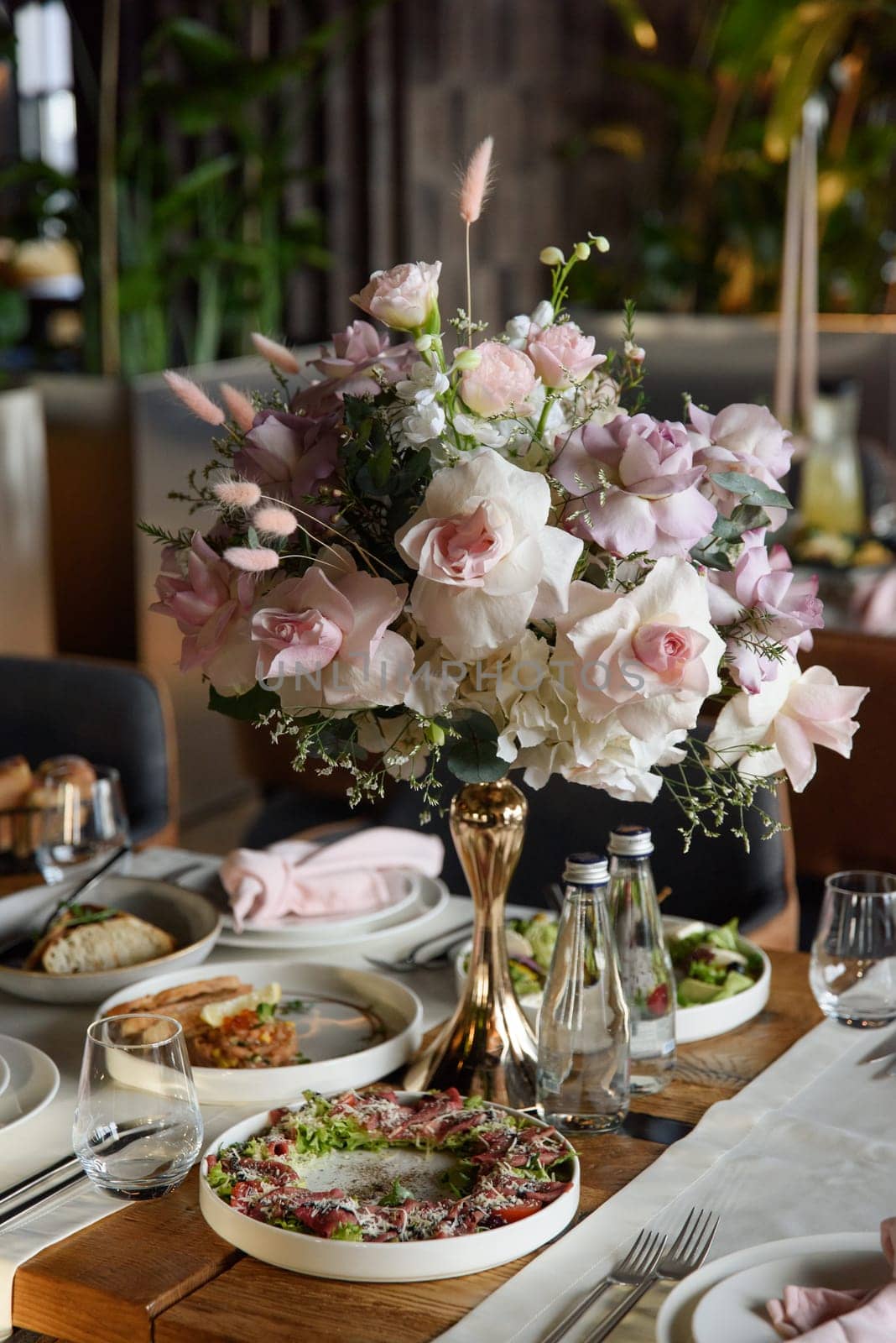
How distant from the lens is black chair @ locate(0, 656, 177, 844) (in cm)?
221

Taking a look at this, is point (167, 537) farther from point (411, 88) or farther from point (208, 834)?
point (411, 88)

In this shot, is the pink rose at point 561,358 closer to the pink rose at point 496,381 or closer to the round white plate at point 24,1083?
the pink rose at point 496,381

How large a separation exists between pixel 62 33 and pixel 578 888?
238 inches

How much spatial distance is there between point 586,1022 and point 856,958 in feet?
0.98

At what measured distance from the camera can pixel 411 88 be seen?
198 inches

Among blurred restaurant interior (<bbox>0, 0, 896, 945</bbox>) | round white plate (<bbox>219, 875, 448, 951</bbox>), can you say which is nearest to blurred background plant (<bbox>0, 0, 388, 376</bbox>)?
blurred restaurant interior (<bbox>0, 0, 896, 945</bbox>)

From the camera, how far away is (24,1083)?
1156 millimetres

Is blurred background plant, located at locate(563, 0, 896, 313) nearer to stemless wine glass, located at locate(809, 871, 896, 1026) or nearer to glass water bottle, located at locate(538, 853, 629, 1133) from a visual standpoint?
stemless wine glass, located at locate(809, 871, 896, 1026)

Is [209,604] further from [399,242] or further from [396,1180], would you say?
[399,242]

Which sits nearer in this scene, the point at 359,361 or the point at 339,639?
the point at 339,639

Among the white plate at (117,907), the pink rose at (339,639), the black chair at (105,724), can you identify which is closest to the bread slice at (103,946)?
the white plate at (117,907)

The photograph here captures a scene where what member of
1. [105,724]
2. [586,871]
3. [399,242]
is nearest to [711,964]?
[586,871]

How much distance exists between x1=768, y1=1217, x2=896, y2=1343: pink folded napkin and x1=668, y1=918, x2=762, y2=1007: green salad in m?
0.43

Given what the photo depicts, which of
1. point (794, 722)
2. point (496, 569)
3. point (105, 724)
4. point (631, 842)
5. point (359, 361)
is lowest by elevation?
point (105, 724)
